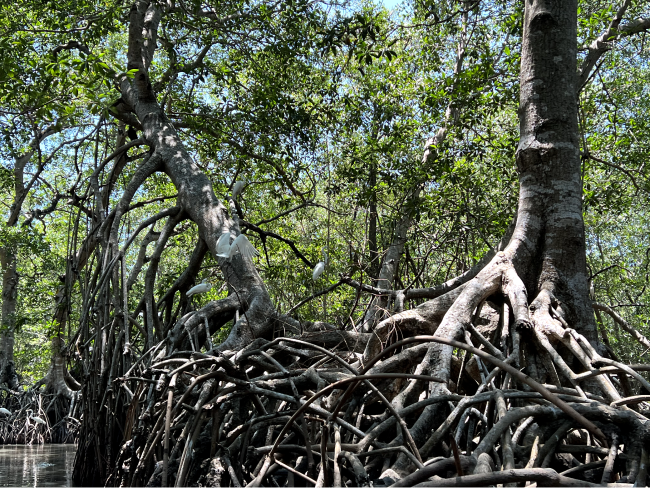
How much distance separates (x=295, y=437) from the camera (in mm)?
2627

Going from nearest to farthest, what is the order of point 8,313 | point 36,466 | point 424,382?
point 424,382, point 36,466, point 8,313

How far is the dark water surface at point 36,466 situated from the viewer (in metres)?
5.17

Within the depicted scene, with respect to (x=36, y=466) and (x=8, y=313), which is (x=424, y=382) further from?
(x=8, y=313)

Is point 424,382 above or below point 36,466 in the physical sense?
above

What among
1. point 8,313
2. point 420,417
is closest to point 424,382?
point 420,417

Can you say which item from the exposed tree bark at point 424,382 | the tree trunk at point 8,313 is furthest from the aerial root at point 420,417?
the tree trunk at point 8,313

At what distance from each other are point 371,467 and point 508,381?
0.77 meters

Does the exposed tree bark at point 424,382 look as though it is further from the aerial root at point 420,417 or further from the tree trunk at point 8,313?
the tree trunk at point 8,313

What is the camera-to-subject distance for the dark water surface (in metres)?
5.17

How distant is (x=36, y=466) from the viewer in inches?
260

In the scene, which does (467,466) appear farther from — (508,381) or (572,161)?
(572,161)

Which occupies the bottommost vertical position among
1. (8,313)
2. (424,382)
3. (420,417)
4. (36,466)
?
(36,466)

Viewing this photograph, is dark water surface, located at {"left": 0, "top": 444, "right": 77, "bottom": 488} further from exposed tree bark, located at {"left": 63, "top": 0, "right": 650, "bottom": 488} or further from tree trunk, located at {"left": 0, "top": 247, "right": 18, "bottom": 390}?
tree trunk, located at {"left": 0, "top": 247, "right": 18, "bottom": 390}

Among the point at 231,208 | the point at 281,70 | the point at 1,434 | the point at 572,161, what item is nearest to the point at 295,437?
the point at 572,161
